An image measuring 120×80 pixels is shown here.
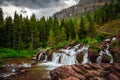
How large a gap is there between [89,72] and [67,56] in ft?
79.0

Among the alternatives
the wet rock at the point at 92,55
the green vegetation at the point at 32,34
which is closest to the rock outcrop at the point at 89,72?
the wet rock at the point at 92,55

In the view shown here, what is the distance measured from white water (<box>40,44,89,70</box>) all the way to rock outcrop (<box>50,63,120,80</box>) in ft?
54.3

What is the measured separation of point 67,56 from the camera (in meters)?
49.0

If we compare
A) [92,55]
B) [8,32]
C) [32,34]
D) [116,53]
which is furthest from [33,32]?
[116,53]

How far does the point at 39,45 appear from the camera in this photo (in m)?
79.6

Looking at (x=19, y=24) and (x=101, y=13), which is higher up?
(x=101, y=13)

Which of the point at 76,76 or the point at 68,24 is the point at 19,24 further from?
the point at 76,76

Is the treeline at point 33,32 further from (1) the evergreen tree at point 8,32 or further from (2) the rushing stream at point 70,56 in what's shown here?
(2) the rushing stream at point 70,56

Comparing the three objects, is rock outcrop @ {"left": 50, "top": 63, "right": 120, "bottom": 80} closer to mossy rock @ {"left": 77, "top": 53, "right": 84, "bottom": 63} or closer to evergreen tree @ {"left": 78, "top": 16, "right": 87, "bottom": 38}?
mossy rock @ {"left": 77, "top": 53, "right": 84, "bottom": 63}

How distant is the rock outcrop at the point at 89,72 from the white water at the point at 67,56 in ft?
54.3

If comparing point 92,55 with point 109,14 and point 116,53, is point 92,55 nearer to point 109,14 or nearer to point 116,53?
point 116,53

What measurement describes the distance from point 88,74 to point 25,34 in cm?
5650

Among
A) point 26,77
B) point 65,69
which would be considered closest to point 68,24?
point 26,77

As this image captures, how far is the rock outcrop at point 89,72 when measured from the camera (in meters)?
24.2
